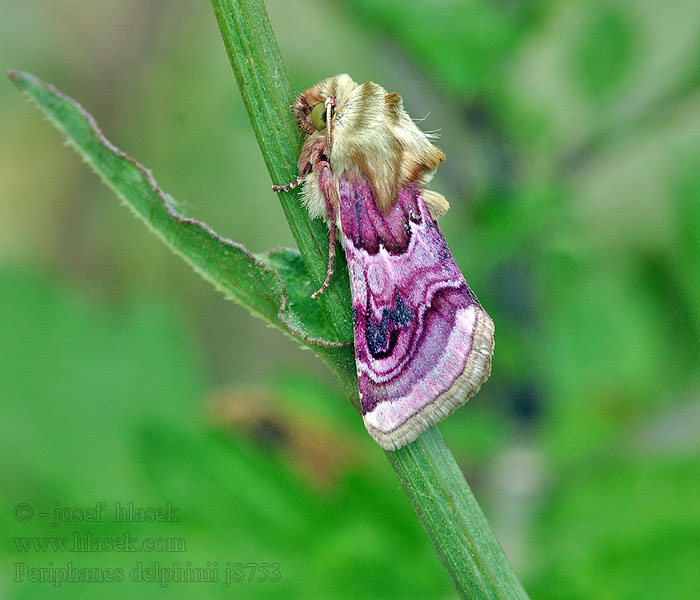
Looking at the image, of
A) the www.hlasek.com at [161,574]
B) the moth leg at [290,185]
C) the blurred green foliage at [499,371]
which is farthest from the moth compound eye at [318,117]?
the www.hlasek.com at [161,574]

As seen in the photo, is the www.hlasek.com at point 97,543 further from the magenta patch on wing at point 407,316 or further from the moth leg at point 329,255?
the moth leg at point 329,255

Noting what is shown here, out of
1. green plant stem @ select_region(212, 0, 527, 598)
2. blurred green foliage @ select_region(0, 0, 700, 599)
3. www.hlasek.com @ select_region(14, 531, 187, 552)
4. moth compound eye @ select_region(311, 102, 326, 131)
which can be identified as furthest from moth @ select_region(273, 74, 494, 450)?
www.hlasek.com @ select_region(14, 531, 187, 552)

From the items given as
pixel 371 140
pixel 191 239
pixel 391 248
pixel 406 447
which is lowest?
pixel 406 447

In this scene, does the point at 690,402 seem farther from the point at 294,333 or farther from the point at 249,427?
the point at 294,333

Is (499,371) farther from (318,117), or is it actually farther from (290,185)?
(290,185)

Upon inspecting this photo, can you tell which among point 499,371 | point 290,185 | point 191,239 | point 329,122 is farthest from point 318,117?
point 499,371

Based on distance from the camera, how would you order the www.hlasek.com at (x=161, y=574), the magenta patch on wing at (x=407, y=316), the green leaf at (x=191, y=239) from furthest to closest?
1. the www.hlasek.com at (x=161, y=574)
2. the magenta patch on wing at (x=407, y=316)
3. the green leaf at (x=191, y=239)

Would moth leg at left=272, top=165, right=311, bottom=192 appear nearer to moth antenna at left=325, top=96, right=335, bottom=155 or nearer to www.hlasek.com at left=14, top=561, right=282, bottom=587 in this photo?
moth antenna at left=325, top=96, right=335, bottom=155
